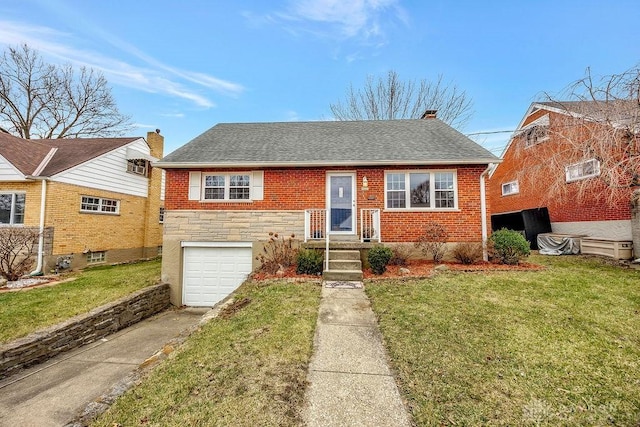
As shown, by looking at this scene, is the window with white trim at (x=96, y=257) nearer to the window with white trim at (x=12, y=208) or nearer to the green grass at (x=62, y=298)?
the green grass at (x=62, y=298)

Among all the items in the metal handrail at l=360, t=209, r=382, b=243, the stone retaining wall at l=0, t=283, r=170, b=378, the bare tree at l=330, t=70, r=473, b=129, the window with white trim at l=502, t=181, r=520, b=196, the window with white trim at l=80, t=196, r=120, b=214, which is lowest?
the stone retaining wall at l=0, t=283, r=170, b=378

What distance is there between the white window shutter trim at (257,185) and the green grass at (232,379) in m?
4.93

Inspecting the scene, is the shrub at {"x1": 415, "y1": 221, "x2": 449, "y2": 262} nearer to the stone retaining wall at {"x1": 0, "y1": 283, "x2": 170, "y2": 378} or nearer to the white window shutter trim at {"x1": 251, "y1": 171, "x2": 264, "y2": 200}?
the white window shutter trim at {"x1": 251, "y1": 171, "x2": 264, "y2": 200}

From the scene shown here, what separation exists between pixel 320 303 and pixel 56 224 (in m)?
11.0

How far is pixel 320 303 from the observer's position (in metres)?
5.32

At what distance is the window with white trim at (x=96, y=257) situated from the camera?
11070mm

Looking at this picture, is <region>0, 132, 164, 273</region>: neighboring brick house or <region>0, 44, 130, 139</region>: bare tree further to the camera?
<region>0, 44, 130, 139</region>: bare tree

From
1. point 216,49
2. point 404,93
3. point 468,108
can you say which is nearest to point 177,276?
point 216,49

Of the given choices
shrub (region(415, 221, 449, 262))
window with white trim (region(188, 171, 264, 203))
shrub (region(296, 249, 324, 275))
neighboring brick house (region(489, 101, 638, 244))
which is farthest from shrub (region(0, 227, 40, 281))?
neighboring brick house (region(489, 101, 638, 244))

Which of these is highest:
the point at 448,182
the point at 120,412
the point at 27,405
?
the point at 448,182

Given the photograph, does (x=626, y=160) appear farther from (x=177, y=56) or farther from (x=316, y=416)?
(x=177, y=56)

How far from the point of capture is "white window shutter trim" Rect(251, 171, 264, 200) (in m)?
9.06

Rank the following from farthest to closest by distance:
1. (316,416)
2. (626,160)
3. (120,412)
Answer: (626,160)
(120,412)
(316,416)

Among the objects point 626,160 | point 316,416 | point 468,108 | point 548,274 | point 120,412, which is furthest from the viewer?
point 468,108
